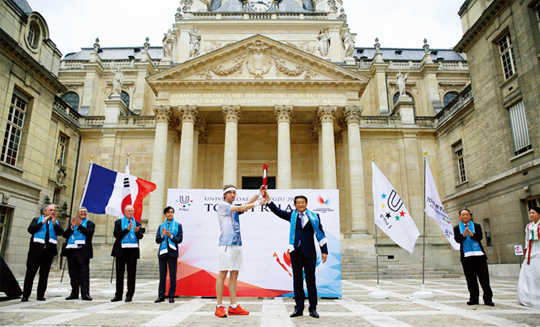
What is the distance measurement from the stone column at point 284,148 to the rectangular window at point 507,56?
1137 centimetres

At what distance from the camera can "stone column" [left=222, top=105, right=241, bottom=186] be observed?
69.2 feet

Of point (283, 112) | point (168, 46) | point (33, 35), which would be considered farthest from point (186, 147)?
point (168, 46)

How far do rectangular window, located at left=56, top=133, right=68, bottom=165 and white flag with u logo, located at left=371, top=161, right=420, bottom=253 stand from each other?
21.4 meters

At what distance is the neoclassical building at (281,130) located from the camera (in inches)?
814

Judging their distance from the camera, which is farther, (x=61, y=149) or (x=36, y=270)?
(x=61, y=149)

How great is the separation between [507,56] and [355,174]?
962 centimetres

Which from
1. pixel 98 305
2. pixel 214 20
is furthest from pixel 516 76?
pixel 214 20

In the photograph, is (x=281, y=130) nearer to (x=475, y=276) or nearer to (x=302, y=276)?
(x=475, y=276)

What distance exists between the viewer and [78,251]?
809 cm

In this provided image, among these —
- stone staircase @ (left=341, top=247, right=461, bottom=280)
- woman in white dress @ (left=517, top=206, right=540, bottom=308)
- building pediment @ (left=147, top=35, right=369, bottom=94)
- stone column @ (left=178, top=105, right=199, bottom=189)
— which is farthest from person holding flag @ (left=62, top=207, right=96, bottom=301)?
building pediment @ (left=147, top=35, right=369, bottom=94)

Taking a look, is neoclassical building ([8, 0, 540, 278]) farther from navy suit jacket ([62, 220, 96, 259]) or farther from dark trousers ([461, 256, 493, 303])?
dark trousers ([461, 256, 493, 303])

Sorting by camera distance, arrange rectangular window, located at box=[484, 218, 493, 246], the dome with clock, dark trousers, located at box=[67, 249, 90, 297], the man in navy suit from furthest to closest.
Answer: the dome with clock → rectangular window, located at box=[484, 218, 493, 246] → dark trousers, located at box=[67, 249, 90, 297] → the man in navy suit

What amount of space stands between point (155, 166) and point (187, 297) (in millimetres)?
14381

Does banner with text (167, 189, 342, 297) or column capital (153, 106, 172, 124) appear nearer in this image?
banner with text (167, 189, 342, 297)
